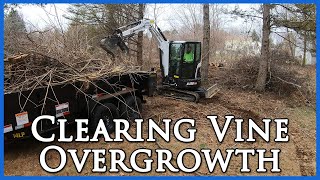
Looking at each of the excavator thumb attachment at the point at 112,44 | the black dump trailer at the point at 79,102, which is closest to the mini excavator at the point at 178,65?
the excavator thumb attachment at the point at 112,44

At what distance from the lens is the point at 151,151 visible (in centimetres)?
598

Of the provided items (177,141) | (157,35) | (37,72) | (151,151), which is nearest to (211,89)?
(157,35)

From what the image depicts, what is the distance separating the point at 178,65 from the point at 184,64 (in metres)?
0.19

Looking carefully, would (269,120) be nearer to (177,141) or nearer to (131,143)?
(177,141)

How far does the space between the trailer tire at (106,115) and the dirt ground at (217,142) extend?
407 mm

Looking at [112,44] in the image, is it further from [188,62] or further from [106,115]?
[106,115]

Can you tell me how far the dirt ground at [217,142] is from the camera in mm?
5426

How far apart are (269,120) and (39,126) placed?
5674mm

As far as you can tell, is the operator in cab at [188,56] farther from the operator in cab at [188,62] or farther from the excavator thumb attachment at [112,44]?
the excavator thumb attachment at [112,44]

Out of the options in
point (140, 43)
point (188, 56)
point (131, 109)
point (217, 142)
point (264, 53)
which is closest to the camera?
point (217, 142)

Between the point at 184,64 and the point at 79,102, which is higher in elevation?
the point at 184,64

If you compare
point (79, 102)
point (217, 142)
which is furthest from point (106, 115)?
point (217, 142)

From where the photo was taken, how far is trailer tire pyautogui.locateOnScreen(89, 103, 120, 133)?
6410 millimetres

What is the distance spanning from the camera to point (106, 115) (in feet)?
22.1
